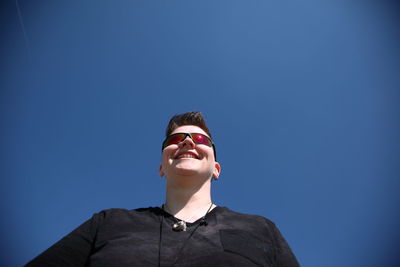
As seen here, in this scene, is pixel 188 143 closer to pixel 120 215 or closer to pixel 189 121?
pixel 189 121

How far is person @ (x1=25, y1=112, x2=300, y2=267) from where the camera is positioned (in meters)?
1.47

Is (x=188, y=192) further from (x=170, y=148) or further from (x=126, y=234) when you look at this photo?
(x=126, y=234)

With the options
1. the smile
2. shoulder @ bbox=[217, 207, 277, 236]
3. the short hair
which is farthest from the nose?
shoulder @ bbox=[217, 207, 277, 236]

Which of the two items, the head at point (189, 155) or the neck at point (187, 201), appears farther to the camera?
the head at point (189, 155)

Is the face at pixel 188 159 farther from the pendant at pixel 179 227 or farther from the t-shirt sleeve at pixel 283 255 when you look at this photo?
the t-shirt sleeve at pixel 283 255

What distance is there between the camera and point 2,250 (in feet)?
25.0

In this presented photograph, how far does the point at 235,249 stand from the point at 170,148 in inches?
51.2

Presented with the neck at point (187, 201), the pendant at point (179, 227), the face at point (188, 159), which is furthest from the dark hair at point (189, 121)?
the pendant at point (179, 227)

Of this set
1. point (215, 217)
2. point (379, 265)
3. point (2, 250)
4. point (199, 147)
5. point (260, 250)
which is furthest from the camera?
point (2, 250)

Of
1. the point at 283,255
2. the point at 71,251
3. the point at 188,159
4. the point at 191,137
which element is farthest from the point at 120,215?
the point at 283,255

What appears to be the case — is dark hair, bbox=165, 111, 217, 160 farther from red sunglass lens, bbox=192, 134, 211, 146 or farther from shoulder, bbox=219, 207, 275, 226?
shoulder, bbox=219, 207, 275, 226

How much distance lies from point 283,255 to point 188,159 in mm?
1217

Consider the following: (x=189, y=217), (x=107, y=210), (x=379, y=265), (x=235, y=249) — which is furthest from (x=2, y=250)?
(x=379, y=265)

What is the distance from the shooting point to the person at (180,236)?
1.47 m
